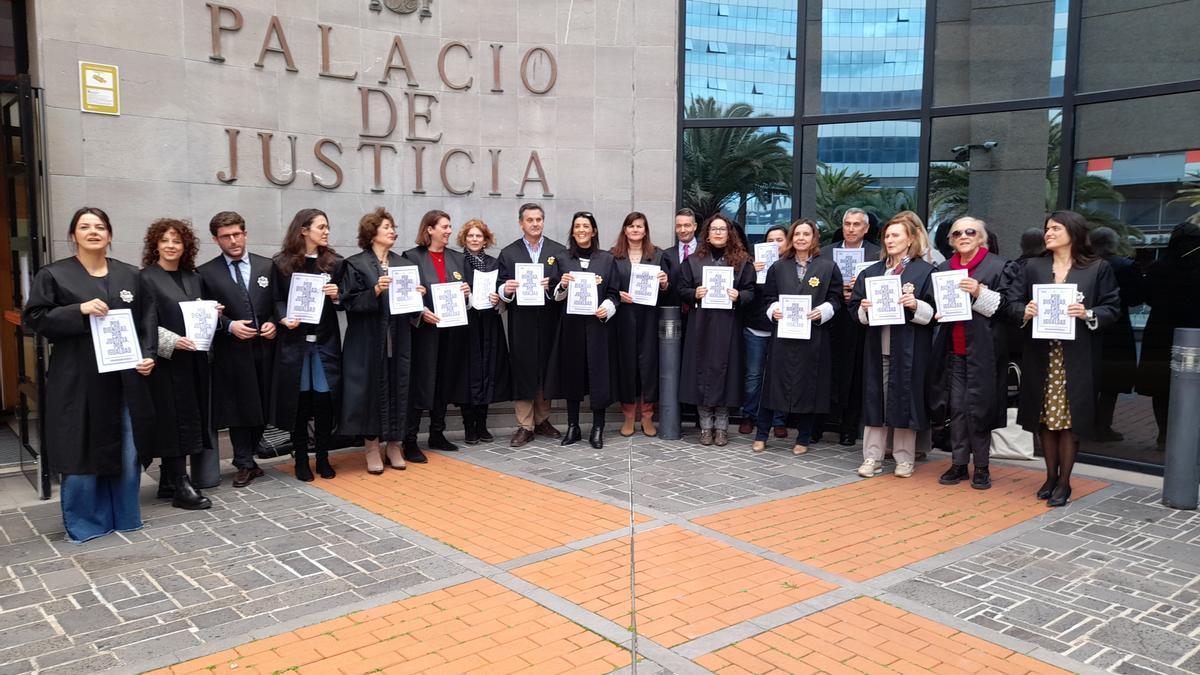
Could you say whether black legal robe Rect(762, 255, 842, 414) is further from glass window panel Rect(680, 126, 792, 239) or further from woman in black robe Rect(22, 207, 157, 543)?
woman in black robe Rect(22, 207, 157, 543)

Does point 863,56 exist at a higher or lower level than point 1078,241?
higher

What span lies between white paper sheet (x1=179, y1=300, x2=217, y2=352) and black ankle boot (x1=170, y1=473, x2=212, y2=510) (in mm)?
975

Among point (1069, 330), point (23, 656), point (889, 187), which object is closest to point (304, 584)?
point (23, 656)

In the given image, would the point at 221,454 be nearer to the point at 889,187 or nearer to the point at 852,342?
the point at 852,342

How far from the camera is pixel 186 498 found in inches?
238

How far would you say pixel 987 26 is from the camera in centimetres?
838

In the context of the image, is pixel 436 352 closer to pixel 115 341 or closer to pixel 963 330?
pixel 115 341

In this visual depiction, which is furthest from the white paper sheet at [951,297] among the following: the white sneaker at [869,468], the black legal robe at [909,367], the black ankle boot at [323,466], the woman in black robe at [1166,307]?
the black ankle boot at [323,466]

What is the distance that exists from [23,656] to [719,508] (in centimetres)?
420

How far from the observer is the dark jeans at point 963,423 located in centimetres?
666

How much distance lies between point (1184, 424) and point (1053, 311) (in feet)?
4.32

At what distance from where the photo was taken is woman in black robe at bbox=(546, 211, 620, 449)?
8180 mm

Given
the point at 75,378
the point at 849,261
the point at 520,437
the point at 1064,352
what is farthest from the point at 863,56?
the point at 75,378

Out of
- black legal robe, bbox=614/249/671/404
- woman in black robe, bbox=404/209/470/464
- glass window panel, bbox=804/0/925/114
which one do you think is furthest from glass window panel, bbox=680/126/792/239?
woman in black robe, bbox=404/209/470/464
